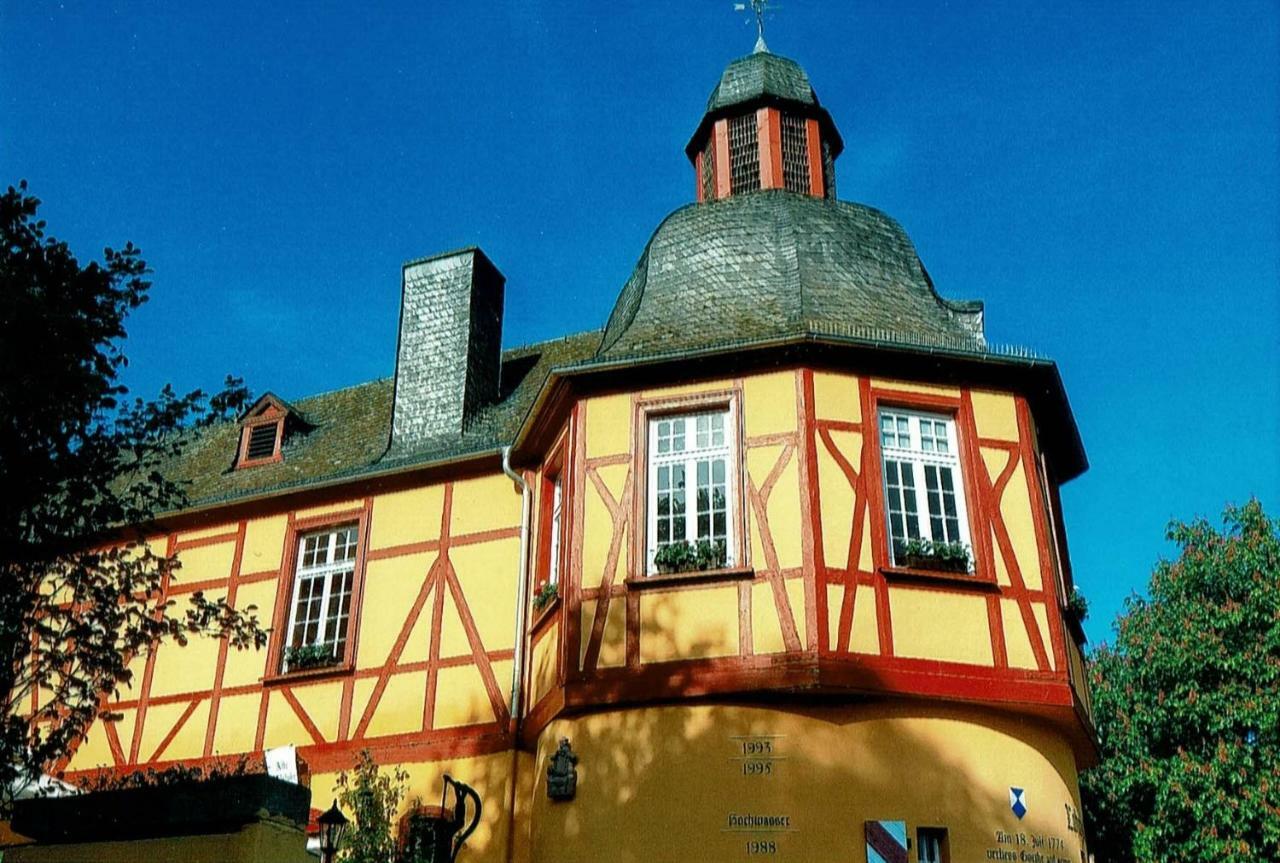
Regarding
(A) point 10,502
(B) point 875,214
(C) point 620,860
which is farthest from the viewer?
(B) point 875,214

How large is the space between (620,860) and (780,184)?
338 inches

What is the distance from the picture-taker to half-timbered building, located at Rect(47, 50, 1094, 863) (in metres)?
10.2

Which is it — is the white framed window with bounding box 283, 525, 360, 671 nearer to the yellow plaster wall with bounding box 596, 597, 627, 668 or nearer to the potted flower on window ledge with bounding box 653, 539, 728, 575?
the yellow plaster wall with bounding box 596, 597, 627, 668

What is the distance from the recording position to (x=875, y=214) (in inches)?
562

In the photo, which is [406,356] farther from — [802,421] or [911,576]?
[911,576]

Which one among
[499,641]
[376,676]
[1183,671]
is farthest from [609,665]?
[1183,671]

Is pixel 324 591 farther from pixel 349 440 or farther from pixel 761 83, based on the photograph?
pixel 761 83

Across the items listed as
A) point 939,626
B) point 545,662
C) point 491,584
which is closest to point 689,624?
point 545,662

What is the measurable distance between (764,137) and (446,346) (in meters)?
4.75

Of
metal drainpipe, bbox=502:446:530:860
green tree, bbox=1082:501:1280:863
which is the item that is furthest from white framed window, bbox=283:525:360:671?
green tree, bbox=1082:501:1280:863

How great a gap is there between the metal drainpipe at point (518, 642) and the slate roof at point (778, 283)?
5.82 feet

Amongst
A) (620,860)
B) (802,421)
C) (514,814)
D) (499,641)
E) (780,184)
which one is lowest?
(620,860)

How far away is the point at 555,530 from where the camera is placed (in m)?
12.9

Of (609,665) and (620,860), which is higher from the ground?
(609,665)
